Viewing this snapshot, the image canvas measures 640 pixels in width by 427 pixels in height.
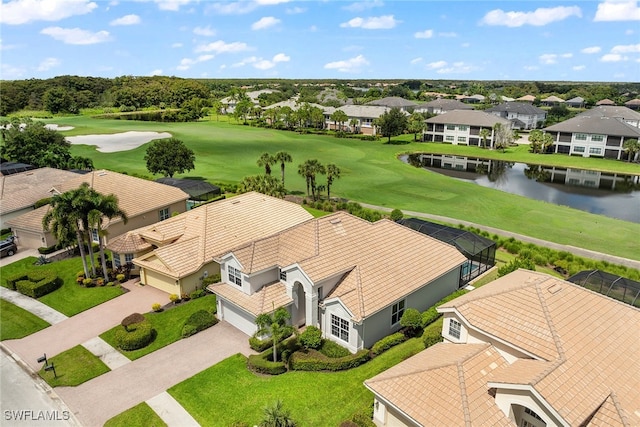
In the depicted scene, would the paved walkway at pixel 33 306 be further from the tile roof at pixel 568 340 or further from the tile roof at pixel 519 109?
the tile roof at pixel 519 109

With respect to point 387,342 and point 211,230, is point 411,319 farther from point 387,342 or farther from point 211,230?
point 211,230

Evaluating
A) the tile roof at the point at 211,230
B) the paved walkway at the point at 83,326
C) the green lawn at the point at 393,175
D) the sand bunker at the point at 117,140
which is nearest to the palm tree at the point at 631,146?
the green lawn at the point at 393,175

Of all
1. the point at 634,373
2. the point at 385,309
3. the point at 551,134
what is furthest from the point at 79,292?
the point at 551,134

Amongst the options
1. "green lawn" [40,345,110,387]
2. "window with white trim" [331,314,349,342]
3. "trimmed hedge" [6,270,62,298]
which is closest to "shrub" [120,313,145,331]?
"green lawn" [40,345,110,387]

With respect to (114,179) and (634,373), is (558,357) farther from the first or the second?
(114,179)

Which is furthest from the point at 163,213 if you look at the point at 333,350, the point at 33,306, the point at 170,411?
the point at 333,350

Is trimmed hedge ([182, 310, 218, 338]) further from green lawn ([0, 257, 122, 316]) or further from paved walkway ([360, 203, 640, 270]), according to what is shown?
paved walkway ([360, 203, 640, 270])
